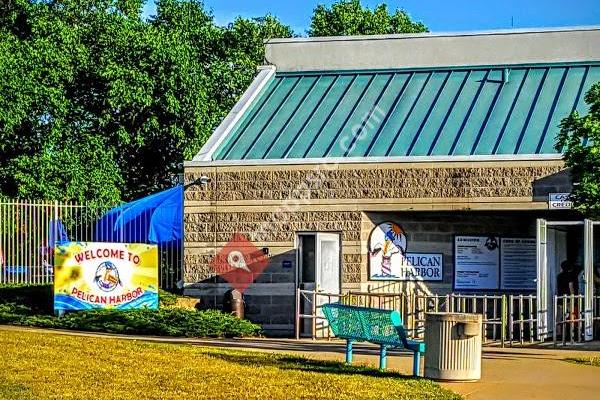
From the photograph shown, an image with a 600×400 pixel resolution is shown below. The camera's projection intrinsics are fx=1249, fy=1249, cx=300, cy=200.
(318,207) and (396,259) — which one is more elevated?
(318,207)

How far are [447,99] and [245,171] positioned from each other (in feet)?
17.1

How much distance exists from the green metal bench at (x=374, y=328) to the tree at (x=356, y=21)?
101 feet

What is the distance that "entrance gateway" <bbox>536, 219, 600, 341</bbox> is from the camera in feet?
78.6

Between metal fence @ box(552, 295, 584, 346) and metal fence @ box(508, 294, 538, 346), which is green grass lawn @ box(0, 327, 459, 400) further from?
metal fence @ box(552, 295, 584, 346)

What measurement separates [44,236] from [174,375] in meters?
14.2

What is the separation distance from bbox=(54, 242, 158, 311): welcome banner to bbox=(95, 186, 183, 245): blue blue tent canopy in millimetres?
3152

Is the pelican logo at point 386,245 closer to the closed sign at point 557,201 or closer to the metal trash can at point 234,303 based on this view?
the metal trash can at point 234,303

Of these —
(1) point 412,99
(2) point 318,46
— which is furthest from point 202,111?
(1) point 412,99

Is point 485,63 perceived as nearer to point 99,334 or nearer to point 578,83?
point 578,83

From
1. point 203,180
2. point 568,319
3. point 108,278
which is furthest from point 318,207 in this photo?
point 568,319

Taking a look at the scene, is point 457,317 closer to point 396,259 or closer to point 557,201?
point 557,201

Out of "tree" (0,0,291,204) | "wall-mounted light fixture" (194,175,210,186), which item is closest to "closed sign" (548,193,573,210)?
"wall-mounted light fixture" (194,175,210,186)

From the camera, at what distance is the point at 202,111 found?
124 feet

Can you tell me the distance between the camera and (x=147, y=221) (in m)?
29.9
